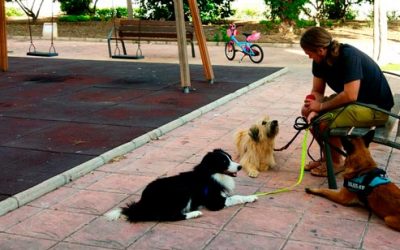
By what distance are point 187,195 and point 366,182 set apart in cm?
145

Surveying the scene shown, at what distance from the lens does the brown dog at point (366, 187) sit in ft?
13.9

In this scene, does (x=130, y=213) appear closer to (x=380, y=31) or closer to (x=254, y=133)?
(x=254, y=133)

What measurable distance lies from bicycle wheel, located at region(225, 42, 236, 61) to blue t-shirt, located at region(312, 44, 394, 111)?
9971 millimetres

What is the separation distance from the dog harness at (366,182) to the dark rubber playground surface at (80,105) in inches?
116

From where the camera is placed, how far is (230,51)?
1553 centimetres

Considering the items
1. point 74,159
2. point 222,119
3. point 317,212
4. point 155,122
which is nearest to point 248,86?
point 222,119

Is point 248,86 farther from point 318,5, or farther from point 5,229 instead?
point 318,5

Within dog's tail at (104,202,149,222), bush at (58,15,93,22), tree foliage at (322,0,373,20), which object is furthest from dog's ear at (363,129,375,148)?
bush at (58,15,93,22)

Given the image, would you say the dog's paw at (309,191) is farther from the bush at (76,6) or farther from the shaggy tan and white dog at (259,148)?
the bush at (76,6)

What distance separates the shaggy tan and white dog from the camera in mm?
5648

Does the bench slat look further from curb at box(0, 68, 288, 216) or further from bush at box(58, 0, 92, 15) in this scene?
bush at box(58, 0, 92, 15)

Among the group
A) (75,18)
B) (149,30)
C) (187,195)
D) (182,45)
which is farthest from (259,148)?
(75,18)

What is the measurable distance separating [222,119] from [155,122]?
106 cm

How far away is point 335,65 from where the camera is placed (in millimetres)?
5137
